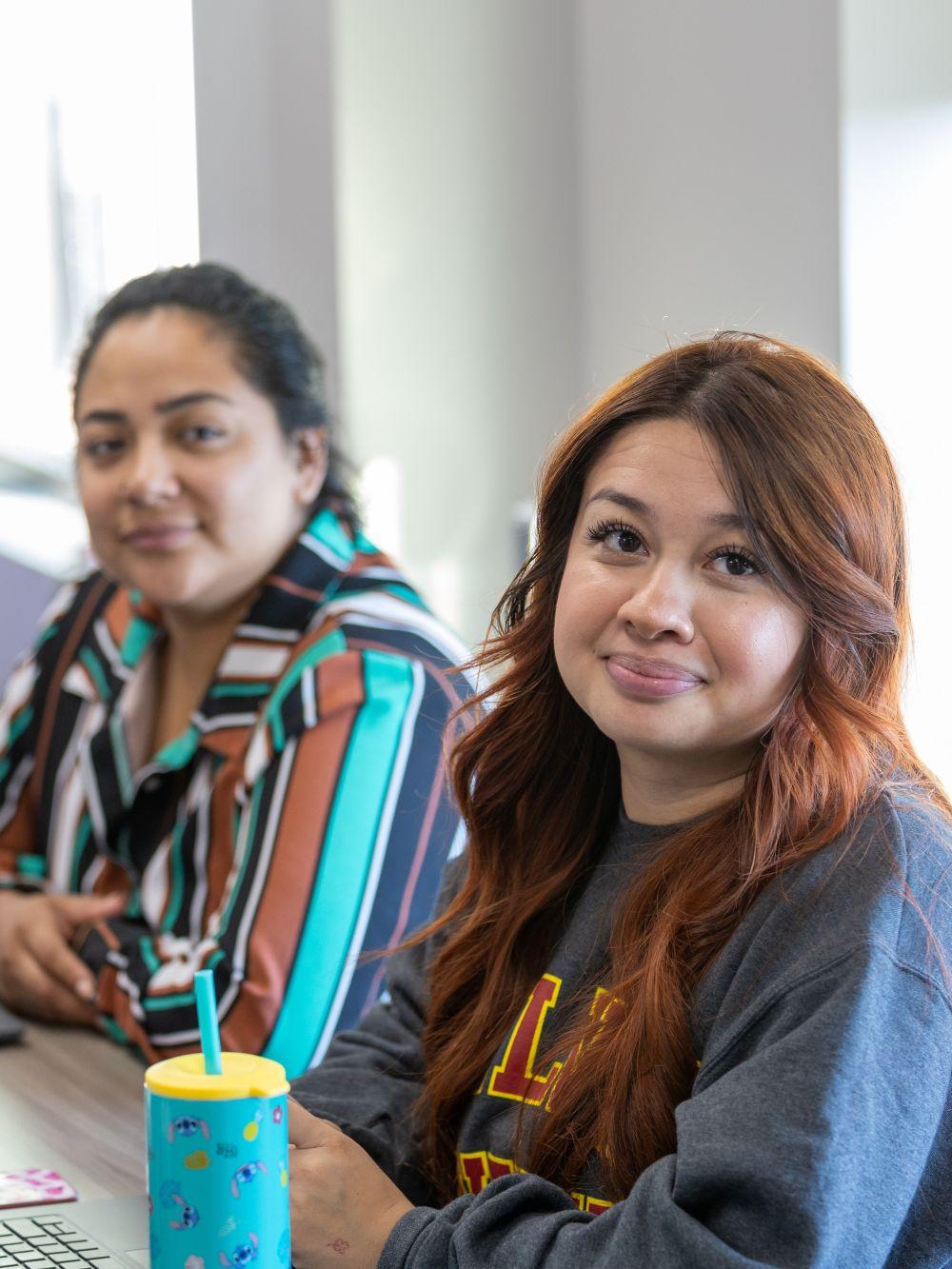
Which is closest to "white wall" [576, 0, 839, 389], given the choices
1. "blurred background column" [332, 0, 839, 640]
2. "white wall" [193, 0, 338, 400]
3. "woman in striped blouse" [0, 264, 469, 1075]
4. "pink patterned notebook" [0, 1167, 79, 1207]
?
"blurred background column" [332, 0, 839, 640]

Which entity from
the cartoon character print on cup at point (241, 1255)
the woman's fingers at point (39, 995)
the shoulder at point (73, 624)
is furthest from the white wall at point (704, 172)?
the cartoon character print on cup at point (241, 1255)

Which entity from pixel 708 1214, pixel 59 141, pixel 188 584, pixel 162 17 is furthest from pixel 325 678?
pixel 59 141

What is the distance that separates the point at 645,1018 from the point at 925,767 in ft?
0.83

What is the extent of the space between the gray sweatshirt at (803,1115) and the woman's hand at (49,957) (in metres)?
0.78

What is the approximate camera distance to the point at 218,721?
1.86 metres

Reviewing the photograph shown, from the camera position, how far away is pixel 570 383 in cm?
246

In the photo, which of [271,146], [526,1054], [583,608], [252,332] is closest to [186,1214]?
[526,1054]

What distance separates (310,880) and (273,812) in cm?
9

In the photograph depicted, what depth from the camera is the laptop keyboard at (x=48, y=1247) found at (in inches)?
41.9

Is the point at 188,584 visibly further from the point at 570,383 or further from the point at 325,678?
the point at 570,383

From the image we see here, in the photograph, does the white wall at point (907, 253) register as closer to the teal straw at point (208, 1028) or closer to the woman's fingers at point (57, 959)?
the woman's fingers at point (57, 959)

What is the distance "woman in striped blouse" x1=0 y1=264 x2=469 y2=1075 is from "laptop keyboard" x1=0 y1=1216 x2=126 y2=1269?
44 centimetres

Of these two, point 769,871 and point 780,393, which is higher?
point 780,393

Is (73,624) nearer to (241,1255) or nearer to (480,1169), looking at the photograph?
(480,1169)
